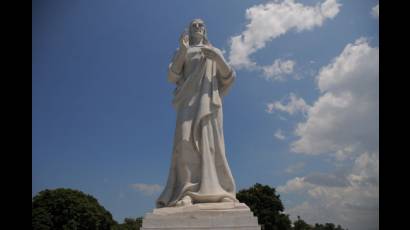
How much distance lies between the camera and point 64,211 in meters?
50.0

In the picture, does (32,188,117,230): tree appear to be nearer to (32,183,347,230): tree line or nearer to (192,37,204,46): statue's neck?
(32,183,347,230): tree line

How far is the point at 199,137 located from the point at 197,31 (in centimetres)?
367

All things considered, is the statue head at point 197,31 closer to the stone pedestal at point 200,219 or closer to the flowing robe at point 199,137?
the flowing robe at point 199,137

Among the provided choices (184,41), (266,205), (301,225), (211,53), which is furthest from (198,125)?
(301,225)

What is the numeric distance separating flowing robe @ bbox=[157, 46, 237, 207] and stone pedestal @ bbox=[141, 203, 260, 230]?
617 millimetres

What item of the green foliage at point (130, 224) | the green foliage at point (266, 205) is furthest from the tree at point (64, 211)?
the green foliage at point (266, 205)

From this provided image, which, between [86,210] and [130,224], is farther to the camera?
[130,224]

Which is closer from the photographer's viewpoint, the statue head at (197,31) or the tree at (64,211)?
the statue head at (197,31)

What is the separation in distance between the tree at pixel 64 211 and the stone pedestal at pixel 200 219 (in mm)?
40850

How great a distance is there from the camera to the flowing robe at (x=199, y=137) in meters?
12.1

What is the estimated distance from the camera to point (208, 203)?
1168cm

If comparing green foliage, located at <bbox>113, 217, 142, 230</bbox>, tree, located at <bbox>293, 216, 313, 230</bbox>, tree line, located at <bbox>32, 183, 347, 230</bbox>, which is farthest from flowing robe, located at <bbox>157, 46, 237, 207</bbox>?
tree, located at <bbox>293, 216, 313, 230</bbox>

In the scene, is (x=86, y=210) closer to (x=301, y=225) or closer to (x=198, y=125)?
(x=301, y=225)
